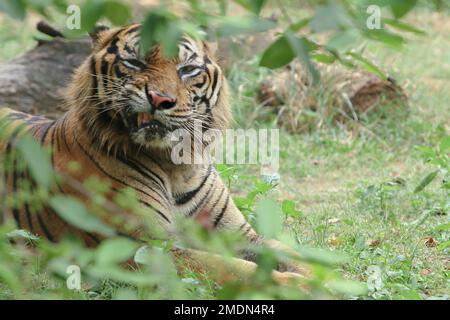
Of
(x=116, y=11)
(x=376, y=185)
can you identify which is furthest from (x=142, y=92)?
(x=376, y=185)

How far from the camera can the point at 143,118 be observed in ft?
13.5

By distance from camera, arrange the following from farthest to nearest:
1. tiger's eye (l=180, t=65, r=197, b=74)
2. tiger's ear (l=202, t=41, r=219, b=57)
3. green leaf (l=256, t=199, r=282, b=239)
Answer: tiger's ear (l=202, t=41, r=219, b=57), tiger's eye (l=180, t=65, r=197, b=74), green leaf (l=256, t=199, r=282, b=239)

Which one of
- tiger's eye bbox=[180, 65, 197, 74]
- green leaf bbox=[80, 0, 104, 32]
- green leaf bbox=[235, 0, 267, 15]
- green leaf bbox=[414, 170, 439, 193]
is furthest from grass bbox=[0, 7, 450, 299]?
green leaf bbox=[80, 0, 104, 32]

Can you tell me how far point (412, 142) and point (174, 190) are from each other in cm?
381

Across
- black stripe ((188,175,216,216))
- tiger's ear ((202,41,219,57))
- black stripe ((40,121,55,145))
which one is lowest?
black stripe ((188,175,216,216))

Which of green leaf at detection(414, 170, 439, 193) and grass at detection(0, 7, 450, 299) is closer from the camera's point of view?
green leaf at detection(414, 170, 439, 193)

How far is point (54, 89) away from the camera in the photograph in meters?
7.63

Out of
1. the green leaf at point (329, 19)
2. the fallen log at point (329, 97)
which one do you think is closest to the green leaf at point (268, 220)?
the green leaf at point (329, 19)

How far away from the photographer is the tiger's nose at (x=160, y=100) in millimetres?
4043

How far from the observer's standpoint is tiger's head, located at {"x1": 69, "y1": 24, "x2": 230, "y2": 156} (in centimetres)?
412

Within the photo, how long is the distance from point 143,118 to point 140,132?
0.10 m

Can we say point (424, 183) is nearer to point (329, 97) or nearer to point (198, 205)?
point (198, 205)

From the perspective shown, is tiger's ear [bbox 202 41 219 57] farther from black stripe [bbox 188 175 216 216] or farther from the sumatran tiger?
black stripe [bbox 188 175 216 216]

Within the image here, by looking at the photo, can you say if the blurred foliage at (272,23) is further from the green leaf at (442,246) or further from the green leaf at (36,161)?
the green leaf at (442,246)
